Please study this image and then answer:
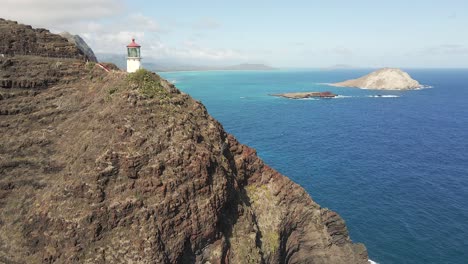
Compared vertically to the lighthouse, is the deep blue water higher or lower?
lower

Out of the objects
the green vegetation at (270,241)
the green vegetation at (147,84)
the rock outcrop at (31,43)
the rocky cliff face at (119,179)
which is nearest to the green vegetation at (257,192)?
the rocky cliff face at (119,179)

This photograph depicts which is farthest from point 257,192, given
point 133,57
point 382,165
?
point 382,165

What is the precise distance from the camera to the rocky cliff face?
26.4 metres

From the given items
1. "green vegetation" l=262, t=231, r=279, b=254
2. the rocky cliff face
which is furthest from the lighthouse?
"green vegetation" l=262, t=231, r=279, b=254

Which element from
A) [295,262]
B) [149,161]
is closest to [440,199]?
[295,262]

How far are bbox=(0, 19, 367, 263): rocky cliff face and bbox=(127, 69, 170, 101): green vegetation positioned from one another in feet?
0.50

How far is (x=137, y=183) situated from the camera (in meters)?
28.1

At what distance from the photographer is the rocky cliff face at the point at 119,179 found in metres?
26.4

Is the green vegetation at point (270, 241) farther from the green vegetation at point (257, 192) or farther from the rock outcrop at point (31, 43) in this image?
the rock outcrop at point (31, 43)

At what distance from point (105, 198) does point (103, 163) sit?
Result: 3.06 metres

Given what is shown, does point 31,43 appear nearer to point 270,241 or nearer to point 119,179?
point 119,179

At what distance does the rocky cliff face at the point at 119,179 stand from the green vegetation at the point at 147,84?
0.50 feet

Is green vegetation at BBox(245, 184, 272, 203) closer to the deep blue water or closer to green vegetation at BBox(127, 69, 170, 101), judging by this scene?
green vegetation at BBox(127, 69, 170, 101)

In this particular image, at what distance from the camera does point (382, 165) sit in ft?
267
